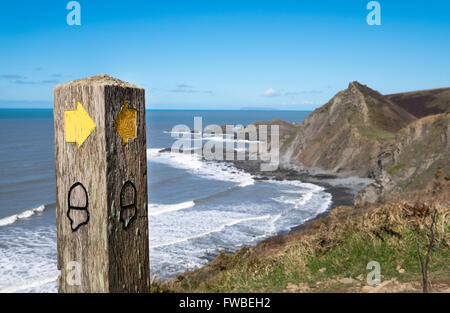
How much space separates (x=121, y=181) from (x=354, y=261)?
398 cm

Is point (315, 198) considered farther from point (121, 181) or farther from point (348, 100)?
point (121, 181)

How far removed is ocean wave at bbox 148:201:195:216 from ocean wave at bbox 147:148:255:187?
8.12m

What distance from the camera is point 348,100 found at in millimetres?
44094

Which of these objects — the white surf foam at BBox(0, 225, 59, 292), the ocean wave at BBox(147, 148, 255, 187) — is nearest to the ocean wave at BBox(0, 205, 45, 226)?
the white surf foam at BBox(0, 225, 59, 292)

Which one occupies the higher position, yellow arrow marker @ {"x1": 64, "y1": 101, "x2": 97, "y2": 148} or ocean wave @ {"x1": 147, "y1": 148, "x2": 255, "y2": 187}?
yellow arrow marker @ {"x1": 64, "y1": 101, "x2": 97, "y2": 148}

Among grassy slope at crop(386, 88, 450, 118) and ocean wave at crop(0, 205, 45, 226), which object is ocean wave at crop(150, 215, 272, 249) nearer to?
ocean wave at crop(0, 205, 45, 226)

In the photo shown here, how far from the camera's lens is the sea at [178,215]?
14.4 metres

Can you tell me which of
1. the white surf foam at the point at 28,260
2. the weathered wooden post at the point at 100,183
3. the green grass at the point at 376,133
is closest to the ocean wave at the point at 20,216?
the white surf foam at the point at 28,260

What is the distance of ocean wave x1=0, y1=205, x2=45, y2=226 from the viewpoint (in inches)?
821

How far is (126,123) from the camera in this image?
2.32 m

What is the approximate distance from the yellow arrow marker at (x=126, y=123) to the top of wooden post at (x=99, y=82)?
0.14 m

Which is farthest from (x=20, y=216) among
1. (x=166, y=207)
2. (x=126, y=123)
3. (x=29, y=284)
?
(x=126, y=123)

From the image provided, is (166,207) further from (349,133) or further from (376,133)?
(376,133)

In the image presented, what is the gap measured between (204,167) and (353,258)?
37.9 meters
